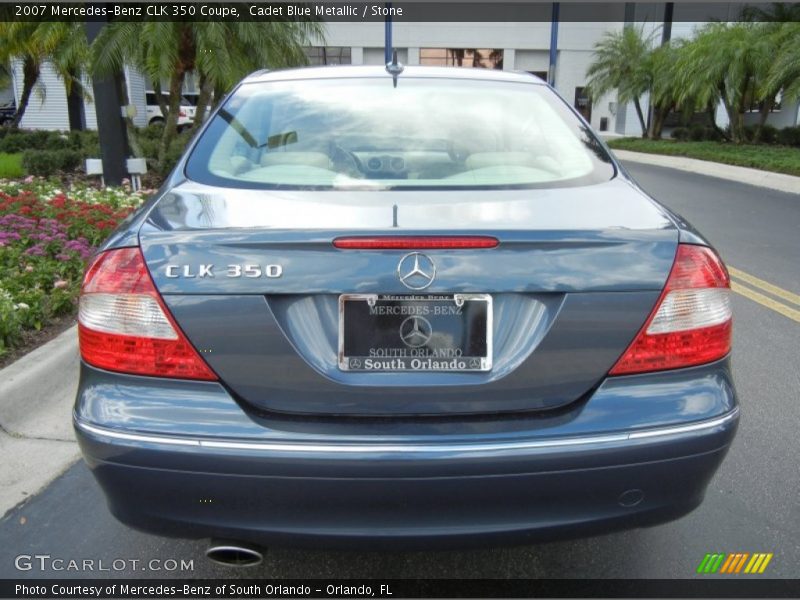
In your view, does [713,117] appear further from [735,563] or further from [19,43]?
[735,563]

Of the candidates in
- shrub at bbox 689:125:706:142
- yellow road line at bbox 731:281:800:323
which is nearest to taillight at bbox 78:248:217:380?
yellow road line at bbox 731:281:800:323

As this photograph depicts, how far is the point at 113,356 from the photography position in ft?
6.23

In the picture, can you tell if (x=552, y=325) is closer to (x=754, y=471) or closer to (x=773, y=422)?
(x=754, y=471)

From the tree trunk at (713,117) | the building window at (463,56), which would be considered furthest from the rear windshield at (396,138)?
A: the building window at (463,56)

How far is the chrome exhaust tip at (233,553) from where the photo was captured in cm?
192

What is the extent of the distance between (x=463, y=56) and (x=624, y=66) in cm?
1574

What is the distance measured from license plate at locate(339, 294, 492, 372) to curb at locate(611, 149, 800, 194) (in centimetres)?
1110

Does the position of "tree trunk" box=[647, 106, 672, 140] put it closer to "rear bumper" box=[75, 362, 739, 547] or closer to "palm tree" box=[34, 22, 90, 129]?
"palm tree" box=[34, 22, 90, 129]

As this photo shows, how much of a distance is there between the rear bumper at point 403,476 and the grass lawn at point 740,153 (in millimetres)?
14959

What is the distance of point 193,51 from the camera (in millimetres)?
11375

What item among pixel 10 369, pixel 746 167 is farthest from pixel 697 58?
pixel 10 369

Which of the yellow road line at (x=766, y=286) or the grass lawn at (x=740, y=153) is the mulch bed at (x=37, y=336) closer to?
the yellow road line at (x=766, y=286)

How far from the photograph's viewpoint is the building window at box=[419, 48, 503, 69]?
140ft

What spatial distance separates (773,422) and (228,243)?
2993mm
